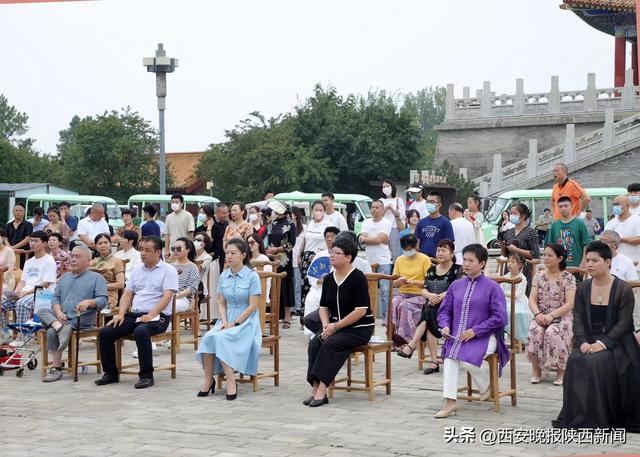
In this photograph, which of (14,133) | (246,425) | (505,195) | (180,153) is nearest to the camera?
(246,425)

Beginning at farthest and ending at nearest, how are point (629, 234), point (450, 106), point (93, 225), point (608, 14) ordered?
point (450, 106) < point (608, 14) < point (93, 225) < point (629, 234)

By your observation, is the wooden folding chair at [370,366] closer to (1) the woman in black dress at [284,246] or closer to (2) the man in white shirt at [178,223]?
(1) the woman in black dress at [284,246]

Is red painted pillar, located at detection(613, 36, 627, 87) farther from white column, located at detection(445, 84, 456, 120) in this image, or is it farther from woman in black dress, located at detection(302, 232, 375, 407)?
woman in black dress, located at detection(302, 232, 375, 407)

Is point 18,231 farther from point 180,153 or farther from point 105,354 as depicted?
point 180,153

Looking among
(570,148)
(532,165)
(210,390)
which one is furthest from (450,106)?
(210,390)

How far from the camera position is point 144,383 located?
27.9 ft

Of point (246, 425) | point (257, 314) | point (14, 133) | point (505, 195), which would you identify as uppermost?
point (14, 133)

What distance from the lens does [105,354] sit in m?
8.69

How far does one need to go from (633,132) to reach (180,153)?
107 ft

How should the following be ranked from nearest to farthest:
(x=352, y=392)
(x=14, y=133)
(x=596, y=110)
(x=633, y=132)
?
(x=352, y=392)
(x=633, y=132)
(x=596, y=110)
(x=14, y=133)

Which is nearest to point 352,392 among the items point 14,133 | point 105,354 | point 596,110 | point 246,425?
point 246,425

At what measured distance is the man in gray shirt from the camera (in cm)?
898

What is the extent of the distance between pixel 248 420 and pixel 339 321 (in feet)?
3.70

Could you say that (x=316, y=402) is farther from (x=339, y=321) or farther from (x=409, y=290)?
(x=409, y=290)
